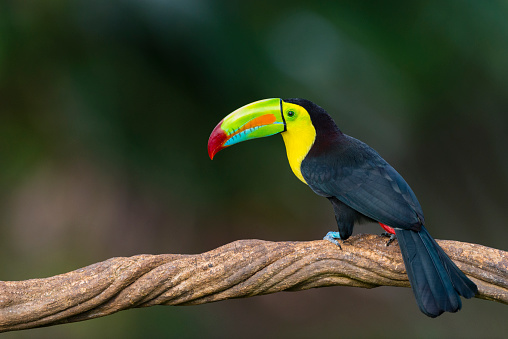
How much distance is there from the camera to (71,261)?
3957mm

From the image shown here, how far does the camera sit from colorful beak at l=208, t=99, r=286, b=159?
7.61ft

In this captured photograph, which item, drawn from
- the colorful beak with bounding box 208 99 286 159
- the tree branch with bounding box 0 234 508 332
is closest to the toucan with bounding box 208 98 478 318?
the colorful beak with bounding box 208 99 286 159

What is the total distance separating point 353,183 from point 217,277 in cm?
58

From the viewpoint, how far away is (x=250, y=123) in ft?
7.64

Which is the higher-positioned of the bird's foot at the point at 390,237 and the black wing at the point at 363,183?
the black wing at the point at 363,183

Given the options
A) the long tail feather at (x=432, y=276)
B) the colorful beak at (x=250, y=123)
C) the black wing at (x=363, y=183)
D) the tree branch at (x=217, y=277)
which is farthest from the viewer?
the colorful beak at (x=250, y=123)

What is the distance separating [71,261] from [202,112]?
124 cm

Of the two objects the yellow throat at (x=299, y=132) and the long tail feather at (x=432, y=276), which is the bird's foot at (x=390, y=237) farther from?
the yellow throat at (x=299, y=132)

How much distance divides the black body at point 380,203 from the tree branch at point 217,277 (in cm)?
12

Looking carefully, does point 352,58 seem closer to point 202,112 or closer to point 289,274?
point 202,112

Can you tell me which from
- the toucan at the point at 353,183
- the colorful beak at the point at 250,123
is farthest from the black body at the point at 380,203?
the colorful beak at the point at 250,123

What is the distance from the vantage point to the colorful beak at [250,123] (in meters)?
2.32

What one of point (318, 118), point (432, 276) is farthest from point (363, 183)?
point (432, 276)

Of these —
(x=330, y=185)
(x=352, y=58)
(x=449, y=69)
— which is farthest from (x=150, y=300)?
(x=449, y=69)
